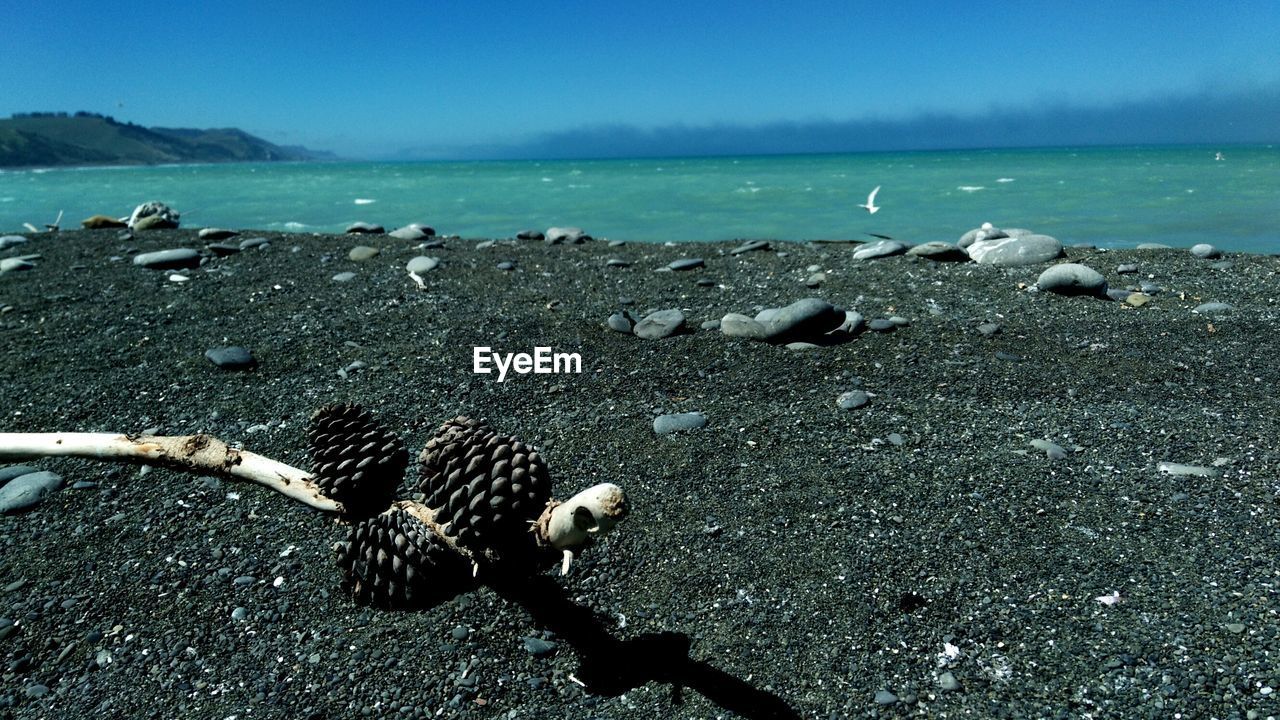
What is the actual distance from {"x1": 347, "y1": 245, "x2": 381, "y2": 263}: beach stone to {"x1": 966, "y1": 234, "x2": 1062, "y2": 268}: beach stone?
5656 millimetres

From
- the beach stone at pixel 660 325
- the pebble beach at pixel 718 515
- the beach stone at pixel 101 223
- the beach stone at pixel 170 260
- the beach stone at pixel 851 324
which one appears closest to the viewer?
the pebble beach at pixel 718 515

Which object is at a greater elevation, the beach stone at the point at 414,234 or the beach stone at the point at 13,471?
the beach stone at the point at 414,234

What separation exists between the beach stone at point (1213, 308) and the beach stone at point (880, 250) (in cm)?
252

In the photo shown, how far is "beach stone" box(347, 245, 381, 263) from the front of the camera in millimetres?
7607

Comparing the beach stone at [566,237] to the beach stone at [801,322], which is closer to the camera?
the beach stone at [801,322]

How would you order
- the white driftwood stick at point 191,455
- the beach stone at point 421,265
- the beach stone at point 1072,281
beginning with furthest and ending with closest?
the beach stone at point 421,265 → the beach stone at point 1072,281 → the white driftwood stick at point 191,455

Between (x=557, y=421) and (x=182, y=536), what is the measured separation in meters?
1.64

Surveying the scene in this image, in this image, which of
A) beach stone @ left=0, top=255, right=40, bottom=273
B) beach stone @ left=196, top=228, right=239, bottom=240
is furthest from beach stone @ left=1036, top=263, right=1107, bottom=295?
beach stone @ left=0, top=255, right=40, bottom=273

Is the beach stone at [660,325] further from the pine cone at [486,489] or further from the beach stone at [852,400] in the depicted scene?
the pine cone at [486,489]

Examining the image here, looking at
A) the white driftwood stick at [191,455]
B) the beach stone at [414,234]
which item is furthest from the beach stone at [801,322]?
the beach stone at [414,234]

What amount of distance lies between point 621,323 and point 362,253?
361 centimetres

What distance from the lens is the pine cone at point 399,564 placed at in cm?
214

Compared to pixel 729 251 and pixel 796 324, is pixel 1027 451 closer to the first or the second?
pixel 796 324

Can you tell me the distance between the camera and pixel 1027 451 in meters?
3.39
